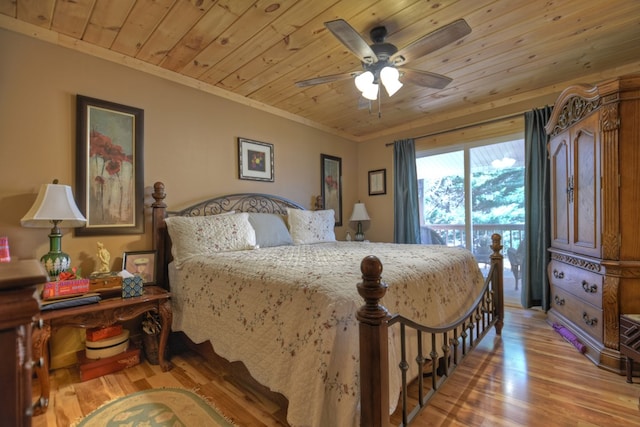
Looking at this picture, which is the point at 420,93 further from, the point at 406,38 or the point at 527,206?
the point at 527,206

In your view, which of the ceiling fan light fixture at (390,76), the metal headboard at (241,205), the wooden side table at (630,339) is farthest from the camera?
the metal headboard at (241,205)

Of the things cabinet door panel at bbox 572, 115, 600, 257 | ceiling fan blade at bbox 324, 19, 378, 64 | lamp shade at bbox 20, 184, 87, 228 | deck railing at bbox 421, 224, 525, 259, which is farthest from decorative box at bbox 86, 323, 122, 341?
deck railing at bbox 421, 224, 525, 259

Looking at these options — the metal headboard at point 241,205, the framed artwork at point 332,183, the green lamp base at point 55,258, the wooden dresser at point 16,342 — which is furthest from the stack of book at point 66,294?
the framed artwork at point 332,183

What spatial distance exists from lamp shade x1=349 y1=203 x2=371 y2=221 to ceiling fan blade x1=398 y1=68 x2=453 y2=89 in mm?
2413

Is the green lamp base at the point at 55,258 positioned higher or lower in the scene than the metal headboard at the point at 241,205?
lower

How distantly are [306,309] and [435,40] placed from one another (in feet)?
5.59

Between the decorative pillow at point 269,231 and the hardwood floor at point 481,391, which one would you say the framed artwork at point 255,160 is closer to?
the decorative pillow at point 269,231

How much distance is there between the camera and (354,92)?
3.16 metres

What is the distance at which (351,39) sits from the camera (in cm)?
176

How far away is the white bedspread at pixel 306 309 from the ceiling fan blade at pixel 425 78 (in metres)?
1.31

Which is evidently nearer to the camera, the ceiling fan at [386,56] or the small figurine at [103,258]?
the ceiling fan at [386,56]

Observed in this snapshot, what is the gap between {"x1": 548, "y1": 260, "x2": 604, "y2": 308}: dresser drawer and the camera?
7.06 ft

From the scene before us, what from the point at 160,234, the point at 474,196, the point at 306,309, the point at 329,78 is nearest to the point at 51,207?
the point at 160,234

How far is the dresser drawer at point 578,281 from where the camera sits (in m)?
2.15
